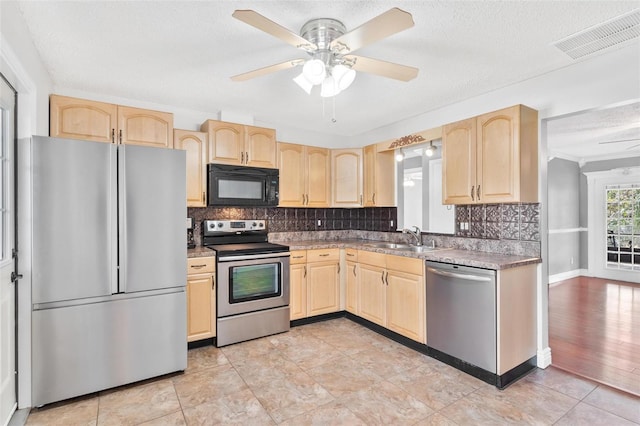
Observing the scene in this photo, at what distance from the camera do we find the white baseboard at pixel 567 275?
6059mm

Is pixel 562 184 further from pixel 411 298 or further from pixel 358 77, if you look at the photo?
pixel 358 77

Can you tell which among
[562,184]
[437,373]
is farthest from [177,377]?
[562,184]

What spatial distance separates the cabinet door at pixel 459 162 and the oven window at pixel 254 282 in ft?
6.30

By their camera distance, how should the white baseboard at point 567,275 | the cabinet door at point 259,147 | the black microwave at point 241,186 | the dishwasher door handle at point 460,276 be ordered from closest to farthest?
the dishwasher door handle at point 460,276 → the black microwave at point 241,186 → the cabinet door at point 259,147 → the white baseboard at point 567,275

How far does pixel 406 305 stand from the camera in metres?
3.25

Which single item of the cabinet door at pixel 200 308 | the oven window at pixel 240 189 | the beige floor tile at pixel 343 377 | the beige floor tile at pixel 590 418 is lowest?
the beige floor tile at pixel 343 377

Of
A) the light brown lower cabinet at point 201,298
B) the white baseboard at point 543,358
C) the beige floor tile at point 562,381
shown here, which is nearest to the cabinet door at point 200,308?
the light brown lower cabinet at point 201,298

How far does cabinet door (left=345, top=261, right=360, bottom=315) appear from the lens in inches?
154

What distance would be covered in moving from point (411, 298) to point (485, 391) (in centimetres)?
96

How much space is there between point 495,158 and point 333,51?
1.68m

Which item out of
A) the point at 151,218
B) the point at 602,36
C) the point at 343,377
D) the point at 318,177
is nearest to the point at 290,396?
the point at 343,377

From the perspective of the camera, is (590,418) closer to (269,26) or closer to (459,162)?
(459,162)

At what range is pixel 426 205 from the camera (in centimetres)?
415

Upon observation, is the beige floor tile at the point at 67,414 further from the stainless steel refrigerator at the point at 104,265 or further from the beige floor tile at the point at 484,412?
the beige floor tile at the point at 484,412
